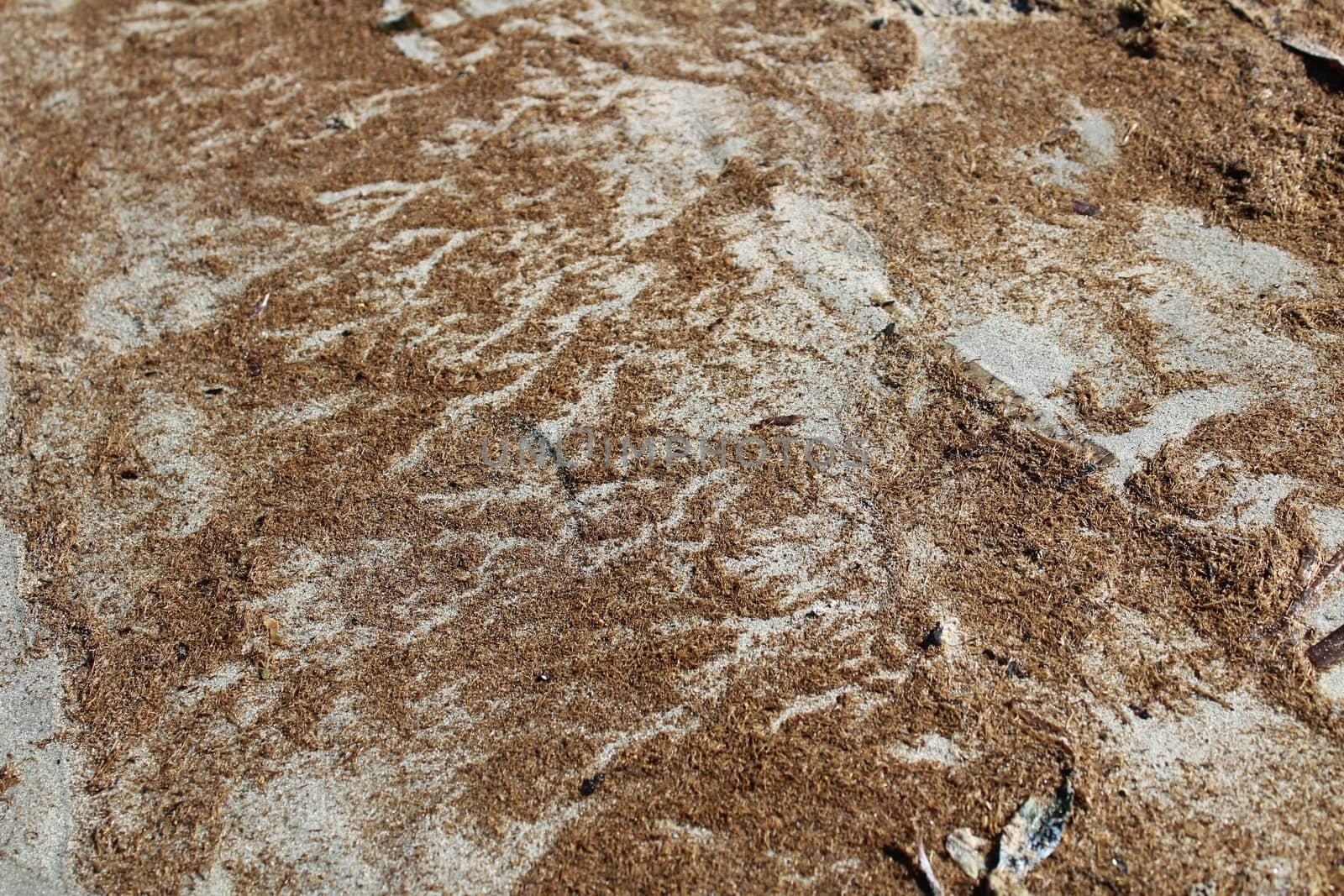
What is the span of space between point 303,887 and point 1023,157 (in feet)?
8.40

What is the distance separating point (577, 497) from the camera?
237cm

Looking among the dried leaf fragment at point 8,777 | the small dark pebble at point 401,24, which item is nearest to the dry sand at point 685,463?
the dried leaf fragment at point 8,777

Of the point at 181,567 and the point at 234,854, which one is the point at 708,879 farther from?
the point at 181,567

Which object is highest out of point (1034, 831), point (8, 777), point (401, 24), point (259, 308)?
point (401, 24)

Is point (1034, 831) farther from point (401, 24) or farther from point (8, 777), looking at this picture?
point (401, 24)

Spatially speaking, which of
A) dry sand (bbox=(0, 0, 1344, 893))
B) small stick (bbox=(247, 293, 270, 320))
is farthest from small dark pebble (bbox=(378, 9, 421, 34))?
small stick (bbox=(247, 293, 270, 320))

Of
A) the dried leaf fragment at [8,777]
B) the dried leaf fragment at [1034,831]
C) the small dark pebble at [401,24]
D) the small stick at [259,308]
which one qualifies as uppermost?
the small dark pebble at [401,24]

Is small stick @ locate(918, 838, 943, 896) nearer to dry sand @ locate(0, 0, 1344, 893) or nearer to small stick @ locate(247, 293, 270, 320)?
dry sand @ locate(0, 0, 1344, 893)

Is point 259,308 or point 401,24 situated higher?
point 401,24

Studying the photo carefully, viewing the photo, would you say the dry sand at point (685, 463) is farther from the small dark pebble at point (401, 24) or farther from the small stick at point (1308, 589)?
the small dark pebble at point (401, 24)

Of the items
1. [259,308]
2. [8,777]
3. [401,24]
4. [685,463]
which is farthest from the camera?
[401,24]

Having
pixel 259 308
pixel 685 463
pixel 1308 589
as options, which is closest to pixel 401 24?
pixel 259 308

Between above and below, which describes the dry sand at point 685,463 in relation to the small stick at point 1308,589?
above

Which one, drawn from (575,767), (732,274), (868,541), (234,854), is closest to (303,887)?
(234,854)
